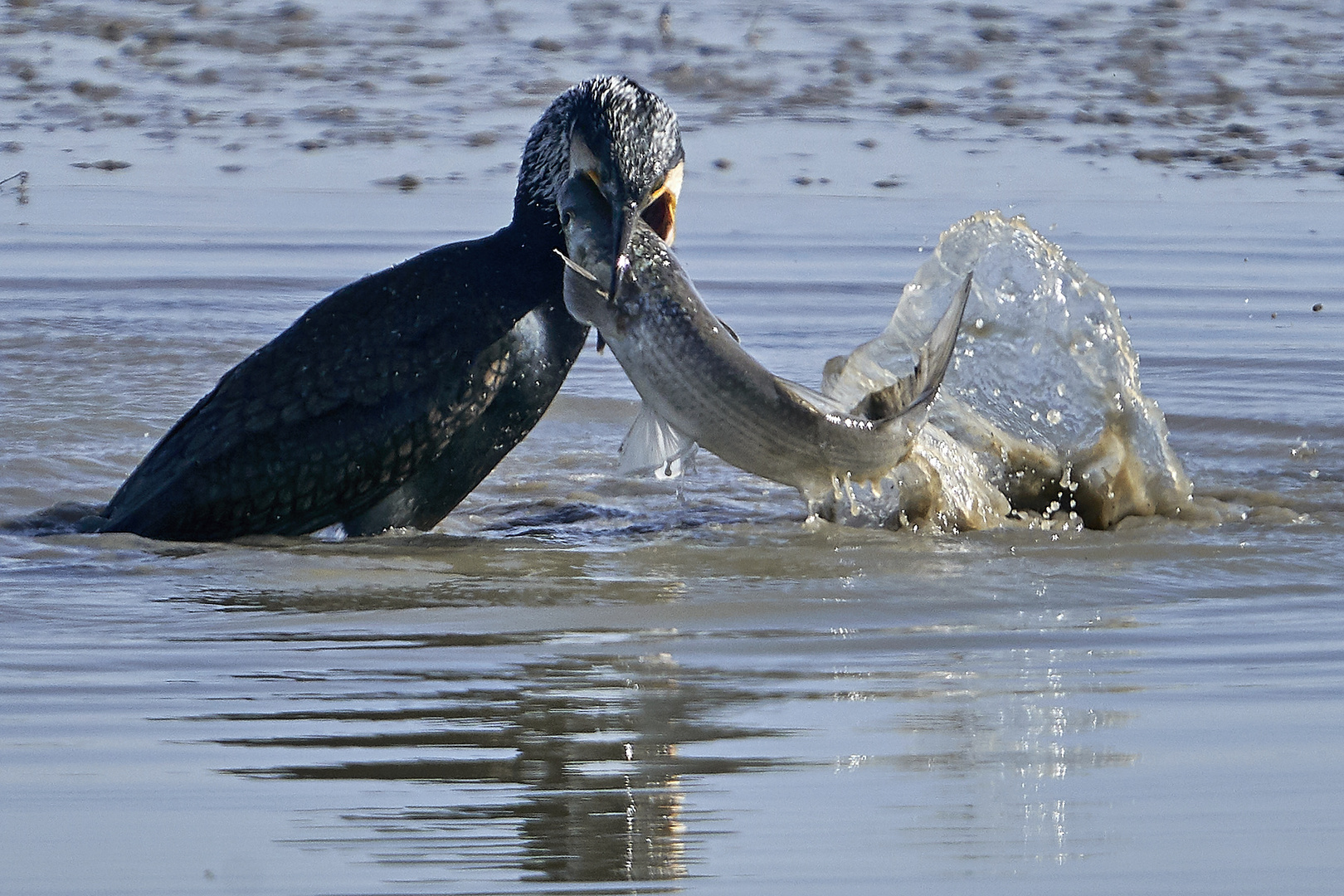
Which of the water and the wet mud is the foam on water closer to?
the water

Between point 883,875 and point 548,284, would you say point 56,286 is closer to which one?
point 548,284

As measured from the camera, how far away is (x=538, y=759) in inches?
114

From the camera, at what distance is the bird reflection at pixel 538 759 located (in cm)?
256

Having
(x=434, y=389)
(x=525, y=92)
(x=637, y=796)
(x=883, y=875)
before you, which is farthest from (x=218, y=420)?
(x=525, y=92)

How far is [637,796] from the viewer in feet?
9.02

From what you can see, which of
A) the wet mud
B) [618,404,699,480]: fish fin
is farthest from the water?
the wet mud

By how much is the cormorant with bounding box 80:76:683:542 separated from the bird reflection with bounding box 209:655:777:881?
116 cm

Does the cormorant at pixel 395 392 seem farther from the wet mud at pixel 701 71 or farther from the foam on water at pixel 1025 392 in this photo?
the wet mud at pixel 701 71

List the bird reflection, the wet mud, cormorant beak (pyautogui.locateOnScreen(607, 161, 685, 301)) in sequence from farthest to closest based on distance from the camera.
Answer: the wet mud < cormorant beak (pyautogui.locateOnScreen(607, 161, 685, 301)) < the bird reflection

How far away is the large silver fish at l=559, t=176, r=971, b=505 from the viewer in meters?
4.04

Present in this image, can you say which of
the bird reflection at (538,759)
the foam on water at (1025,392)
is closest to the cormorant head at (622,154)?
the foam on water at (1025,392)

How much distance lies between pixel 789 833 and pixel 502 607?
140 cm

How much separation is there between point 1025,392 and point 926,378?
47.8 inches

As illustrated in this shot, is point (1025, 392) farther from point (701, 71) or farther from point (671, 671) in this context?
point (701, 71)
